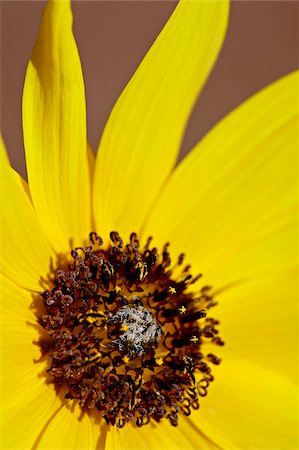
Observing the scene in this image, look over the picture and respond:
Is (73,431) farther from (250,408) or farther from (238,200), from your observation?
(238,200)

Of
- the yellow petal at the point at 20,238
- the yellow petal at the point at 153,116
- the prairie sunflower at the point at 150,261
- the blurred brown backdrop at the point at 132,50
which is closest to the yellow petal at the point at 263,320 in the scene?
the prairie sunflower at the point at 150,261

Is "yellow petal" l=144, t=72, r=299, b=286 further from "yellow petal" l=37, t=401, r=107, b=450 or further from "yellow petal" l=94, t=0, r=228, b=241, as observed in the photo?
"yellow petal" l=37, t=401, r=107, b=450

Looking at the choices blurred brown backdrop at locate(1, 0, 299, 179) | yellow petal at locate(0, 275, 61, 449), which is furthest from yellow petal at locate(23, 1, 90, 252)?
blurred brown backdrop at locate(1, 0, 299, 179)

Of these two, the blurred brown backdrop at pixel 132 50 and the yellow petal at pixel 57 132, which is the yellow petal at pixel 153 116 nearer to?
the yellow petal at pixel 57 132

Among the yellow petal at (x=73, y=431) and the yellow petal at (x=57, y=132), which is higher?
the yellow petal at (x=57, y=132)

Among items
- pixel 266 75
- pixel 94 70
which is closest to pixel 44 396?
pixel 94 70
